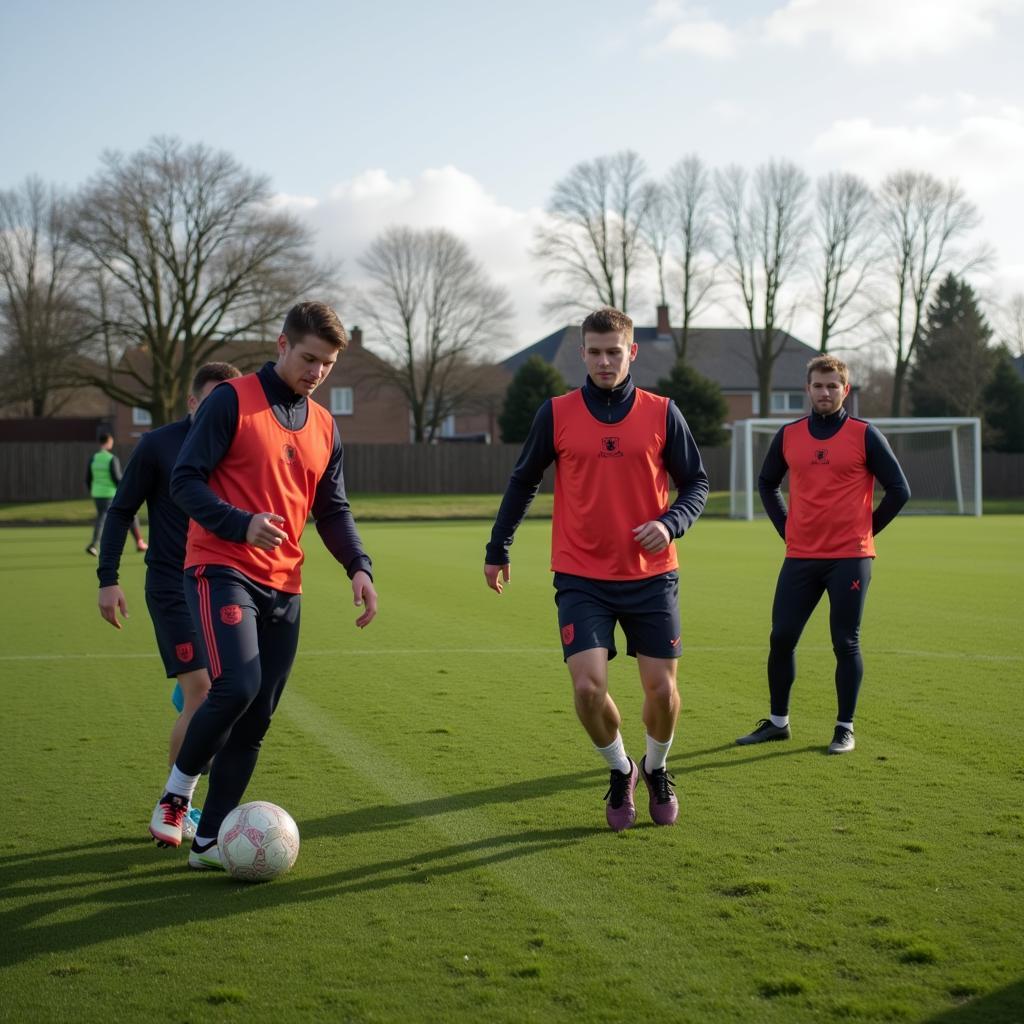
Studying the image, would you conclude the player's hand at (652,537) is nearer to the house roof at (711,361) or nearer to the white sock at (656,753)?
the white sock at (656,753)

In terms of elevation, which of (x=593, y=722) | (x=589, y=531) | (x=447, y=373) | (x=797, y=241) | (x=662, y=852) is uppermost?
(x=797, y=241)

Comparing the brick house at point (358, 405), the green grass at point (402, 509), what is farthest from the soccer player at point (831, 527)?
the brick house at point (358, 405)

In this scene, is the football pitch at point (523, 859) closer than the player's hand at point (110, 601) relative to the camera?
Yes

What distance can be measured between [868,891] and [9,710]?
5.80 metres

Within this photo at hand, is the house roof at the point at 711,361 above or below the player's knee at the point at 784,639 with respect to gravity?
above

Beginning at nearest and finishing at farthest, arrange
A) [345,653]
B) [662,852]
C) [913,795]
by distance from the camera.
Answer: [662,852], [913,795], [345,653]

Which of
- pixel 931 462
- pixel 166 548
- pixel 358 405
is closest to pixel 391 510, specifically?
pixel 931 462

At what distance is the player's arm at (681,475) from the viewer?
17.1 ft

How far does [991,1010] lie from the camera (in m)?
3.27

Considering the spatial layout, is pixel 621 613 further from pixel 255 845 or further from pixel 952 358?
pixel 952 358

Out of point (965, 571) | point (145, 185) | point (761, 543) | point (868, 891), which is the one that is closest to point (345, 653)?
point (868, 891)

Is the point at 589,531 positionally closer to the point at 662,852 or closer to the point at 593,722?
the point at 593,722

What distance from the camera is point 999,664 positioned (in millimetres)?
9414

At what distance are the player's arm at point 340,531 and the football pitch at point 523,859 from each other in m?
1.02
